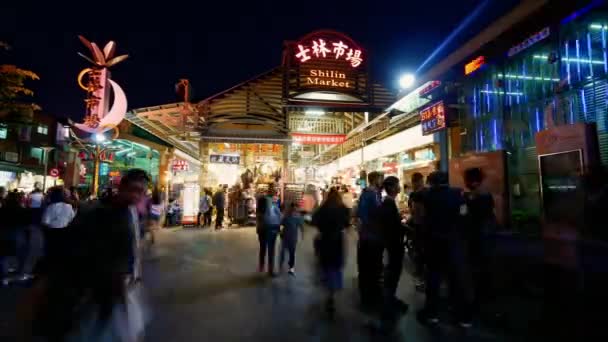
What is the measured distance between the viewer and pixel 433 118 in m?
→ 11.3

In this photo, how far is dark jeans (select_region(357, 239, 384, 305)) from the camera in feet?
16.8

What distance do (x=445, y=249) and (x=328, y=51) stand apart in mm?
12256

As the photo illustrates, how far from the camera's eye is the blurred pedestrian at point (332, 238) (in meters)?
4.73

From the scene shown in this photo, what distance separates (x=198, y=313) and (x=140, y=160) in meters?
41.3

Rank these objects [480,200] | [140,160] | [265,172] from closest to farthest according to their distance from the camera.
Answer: [480,200]
[265,172]
[140,160]

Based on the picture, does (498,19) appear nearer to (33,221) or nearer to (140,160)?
(33,221)

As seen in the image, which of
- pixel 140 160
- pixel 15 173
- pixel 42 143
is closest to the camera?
pixel 15 173

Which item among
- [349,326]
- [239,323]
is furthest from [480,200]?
[239,323]

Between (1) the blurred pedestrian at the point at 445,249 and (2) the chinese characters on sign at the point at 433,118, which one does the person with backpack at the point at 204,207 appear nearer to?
(2) the chinese characters on sign at the point at 433,118

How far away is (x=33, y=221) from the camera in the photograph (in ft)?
21.1

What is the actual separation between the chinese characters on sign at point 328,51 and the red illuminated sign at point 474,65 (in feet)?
16.4

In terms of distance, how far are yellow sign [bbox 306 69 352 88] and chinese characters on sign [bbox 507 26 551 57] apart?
6.30 metres

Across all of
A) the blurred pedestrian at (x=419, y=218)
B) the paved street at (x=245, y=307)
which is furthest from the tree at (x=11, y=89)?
the blurred pedestrian at (x=419, y=218)

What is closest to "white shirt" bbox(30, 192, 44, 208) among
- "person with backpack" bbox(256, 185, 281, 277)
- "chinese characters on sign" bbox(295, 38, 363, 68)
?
"person with backpack" bbox(256, 185, 281, 277)
